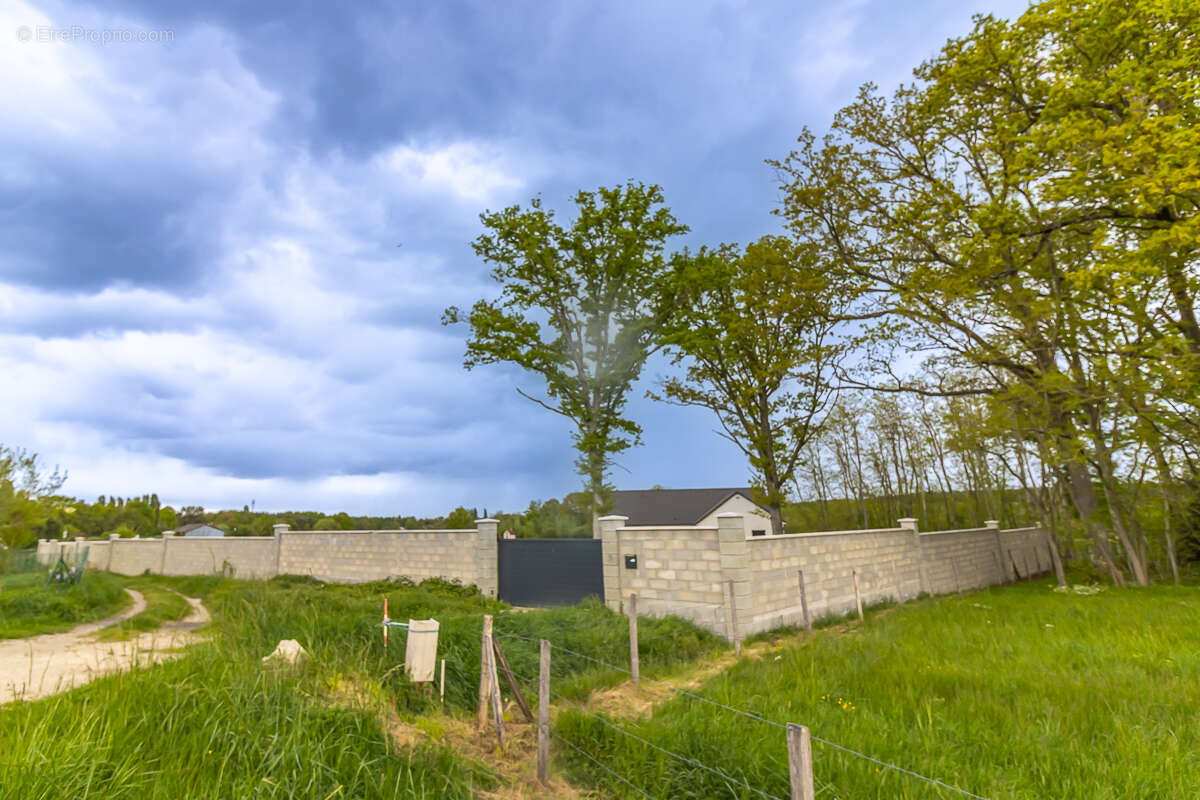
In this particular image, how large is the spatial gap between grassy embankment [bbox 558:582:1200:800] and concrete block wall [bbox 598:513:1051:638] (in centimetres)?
231

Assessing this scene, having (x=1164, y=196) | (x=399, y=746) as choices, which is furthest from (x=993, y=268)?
(x=399, y=746)

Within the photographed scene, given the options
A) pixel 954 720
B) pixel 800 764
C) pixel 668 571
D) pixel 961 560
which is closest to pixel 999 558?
pixel 961 560

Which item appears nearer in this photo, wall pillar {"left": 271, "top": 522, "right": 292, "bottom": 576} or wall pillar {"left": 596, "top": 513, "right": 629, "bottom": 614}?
wall pillar {"left": 596, "top": 513, "right": 629, "bottom": 614}

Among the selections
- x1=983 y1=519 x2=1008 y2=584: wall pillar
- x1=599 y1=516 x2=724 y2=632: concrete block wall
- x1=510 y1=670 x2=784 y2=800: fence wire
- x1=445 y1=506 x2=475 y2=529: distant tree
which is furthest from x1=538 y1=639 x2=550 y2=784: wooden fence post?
x1=445 y1=506 x2=475 y2=529: distant tree

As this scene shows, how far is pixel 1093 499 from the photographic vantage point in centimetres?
1744

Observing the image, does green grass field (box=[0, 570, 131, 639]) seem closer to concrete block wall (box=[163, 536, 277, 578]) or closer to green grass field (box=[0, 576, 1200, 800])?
concrete block wall (box=[163, 536, 277, 578])

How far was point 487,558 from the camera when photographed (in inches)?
668

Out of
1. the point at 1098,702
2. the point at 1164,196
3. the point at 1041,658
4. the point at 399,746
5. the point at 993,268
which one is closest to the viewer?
the point at 399,746

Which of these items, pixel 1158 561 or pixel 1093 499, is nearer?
pixel 1093 499

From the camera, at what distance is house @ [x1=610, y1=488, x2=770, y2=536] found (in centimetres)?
3409

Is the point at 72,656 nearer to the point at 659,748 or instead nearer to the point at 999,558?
the point at 659,748

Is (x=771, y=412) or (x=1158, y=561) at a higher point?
(x=771, y=412)

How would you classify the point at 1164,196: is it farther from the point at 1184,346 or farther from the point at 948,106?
the point at 948,106

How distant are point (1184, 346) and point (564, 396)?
18031mm
